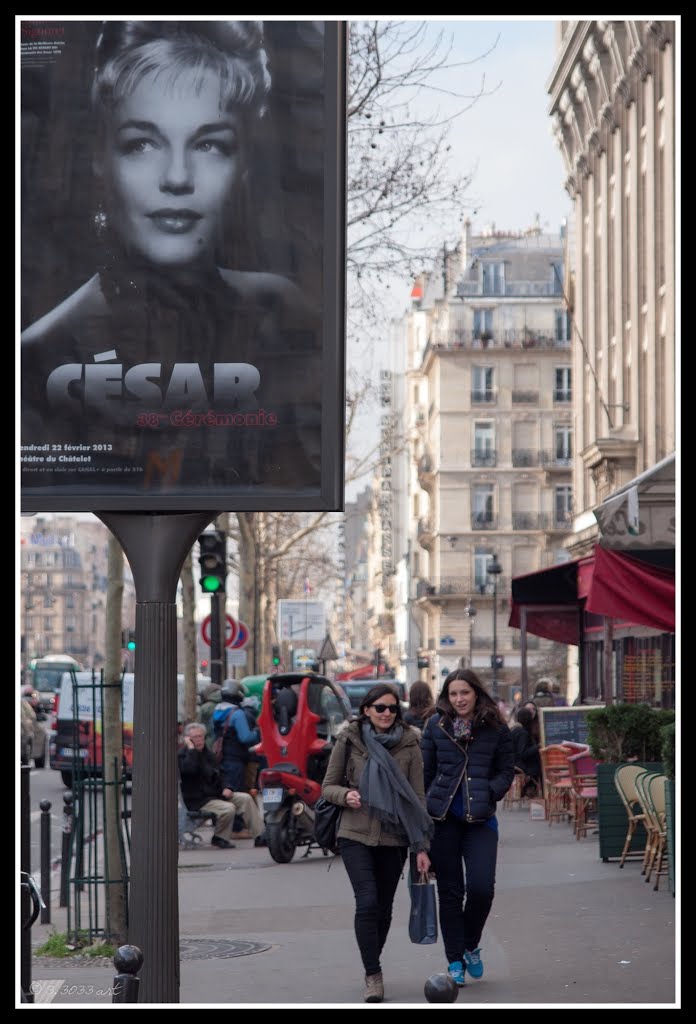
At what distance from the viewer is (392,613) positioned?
141 metres

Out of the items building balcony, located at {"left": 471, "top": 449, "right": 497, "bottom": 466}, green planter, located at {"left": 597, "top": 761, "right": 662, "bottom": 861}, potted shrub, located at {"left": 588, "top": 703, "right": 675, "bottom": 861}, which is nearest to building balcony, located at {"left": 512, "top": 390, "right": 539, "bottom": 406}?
building balcony, located at {"left": 471, "top": 449, "right": 497, "bottom": 466}

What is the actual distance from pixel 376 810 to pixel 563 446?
83.9 metres

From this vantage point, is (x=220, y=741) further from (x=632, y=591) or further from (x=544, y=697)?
(x=632, y=591)

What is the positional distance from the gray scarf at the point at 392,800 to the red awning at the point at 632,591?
14.9ft

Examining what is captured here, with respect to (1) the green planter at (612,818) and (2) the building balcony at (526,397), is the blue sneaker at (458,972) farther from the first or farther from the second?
(2) the building balcony at (526,397)

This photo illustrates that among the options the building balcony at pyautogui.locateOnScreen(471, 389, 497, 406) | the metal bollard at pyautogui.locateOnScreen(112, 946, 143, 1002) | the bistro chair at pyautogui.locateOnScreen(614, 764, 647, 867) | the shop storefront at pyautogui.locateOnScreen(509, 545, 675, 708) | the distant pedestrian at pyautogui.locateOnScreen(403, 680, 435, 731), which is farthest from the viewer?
the building balcony at pyautogui.locateOnScreen(471, 389, 497, 406)

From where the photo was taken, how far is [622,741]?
643 inches

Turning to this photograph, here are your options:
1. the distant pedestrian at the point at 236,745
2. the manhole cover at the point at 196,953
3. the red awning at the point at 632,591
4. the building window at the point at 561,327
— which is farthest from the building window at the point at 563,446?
the manhole cover at the point at 196,953

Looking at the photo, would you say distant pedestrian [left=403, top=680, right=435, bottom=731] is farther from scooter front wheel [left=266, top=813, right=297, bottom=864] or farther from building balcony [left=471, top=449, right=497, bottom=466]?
building balcony [left=471, top=449, right=497, bottom=466]

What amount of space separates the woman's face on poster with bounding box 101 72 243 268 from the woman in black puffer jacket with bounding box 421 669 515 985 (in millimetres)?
A: 3225

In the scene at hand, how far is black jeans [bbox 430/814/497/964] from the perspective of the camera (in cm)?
948

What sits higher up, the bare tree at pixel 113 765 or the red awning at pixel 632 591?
the red awning at pixel 632 591

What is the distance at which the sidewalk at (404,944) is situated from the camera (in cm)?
922

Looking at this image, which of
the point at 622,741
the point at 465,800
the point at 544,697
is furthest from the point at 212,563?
the point at 465,800
